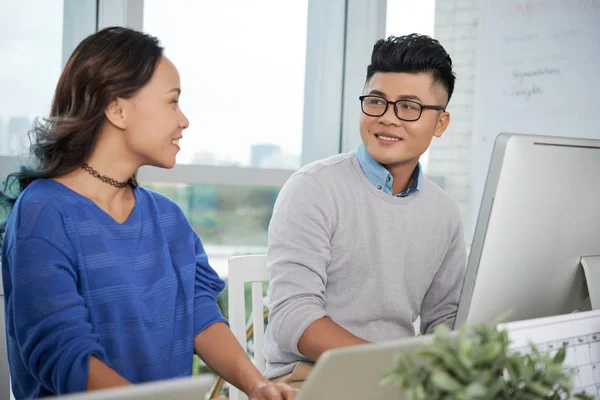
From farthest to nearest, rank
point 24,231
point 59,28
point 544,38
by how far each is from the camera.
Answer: point 544,38 → point 59,28 → point 24,231

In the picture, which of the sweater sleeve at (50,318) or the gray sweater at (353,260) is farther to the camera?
the gray sweater at (353,260)

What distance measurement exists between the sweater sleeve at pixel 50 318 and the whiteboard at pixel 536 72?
252cm

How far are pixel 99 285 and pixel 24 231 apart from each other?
172mm

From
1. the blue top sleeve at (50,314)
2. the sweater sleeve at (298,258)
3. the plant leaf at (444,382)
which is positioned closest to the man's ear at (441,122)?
the sweater sleeve at (298,258)

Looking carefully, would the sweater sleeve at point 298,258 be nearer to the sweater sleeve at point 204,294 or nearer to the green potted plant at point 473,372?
the sweater sleeve at point 204,294

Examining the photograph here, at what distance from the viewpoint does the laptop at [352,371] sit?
74 centimetres

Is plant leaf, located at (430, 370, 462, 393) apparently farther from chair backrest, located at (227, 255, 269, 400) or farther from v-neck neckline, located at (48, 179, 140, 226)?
chair backrest, located at (227, 255, 269, 400)

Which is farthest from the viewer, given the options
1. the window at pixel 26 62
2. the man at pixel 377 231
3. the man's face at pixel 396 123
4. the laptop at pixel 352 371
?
the window at pixel 26 62

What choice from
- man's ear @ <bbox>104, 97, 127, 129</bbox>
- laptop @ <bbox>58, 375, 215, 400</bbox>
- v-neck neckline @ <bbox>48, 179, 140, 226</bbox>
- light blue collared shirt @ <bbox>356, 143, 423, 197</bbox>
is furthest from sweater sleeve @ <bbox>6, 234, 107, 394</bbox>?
light blue collared shirt @ <bbox>356, 143, 423, 197</bbox>

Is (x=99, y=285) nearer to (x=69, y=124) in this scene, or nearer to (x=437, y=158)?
(x=69, y=124)

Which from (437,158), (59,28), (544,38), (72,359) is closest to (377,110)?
(72,359)

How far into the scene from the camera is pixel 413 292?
1.78m

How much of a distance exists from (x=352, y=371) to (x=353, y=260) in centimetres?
94

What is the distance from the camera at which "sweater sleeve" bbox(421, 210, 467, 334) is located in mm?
1820
